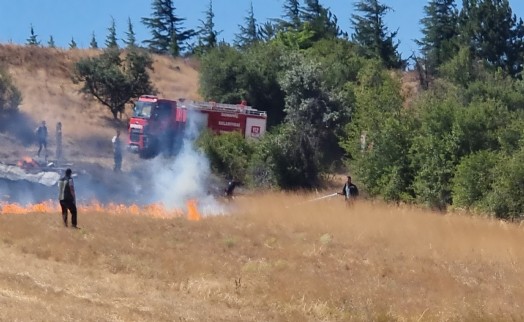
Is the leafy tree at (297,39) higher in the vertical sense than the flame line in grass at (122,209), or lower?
higher

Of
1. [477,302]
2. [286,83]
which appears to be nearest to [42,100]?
[286,83]

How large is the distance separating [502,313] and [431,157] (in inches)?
822

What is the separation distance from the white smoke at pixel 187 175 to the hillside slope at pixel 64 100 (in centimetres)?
328

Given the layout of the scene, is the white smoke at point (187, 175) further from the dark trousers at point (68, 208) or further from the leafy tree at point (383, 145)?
the dark trousers at point (68, 208)

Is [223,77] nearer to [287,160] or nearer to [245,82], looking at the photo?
[245,82]

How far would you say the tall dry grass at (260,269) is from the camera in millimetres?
16172

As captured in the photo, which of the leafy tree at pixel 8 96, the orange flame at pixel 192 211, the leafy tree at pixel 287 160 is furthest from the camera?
the leafy tree at pixel 8 96

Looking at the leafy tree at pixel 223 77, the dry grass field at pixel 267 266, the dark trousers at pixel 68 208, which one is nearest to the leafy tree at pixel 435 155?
the dry grass field at pixel 267 266

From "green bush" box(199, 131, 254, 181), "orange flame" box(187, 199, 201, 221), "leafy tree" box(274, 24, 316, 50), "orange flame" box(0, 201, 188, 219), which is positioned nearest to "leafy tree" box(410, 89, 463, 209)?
"green bush" box(199, 131, 254, 181)

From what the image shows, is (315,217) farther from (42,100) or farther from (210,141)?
(42,100)

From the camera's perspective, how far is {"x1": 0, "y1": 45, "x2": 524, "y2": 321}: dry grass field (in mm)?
16266

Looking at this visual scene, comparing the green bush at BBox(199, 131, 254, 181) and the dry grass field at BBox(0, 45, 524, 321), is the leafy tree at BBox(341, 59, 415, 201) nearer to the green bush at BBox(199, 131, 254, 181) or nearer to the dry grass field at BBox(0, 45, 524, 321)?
the dry grass field at BBox(0, 45, 524, 321)

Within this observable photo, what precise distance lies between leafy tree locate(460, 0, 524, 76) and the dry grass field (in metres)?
36.2

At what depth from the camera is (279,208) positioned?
33719 millimetres
